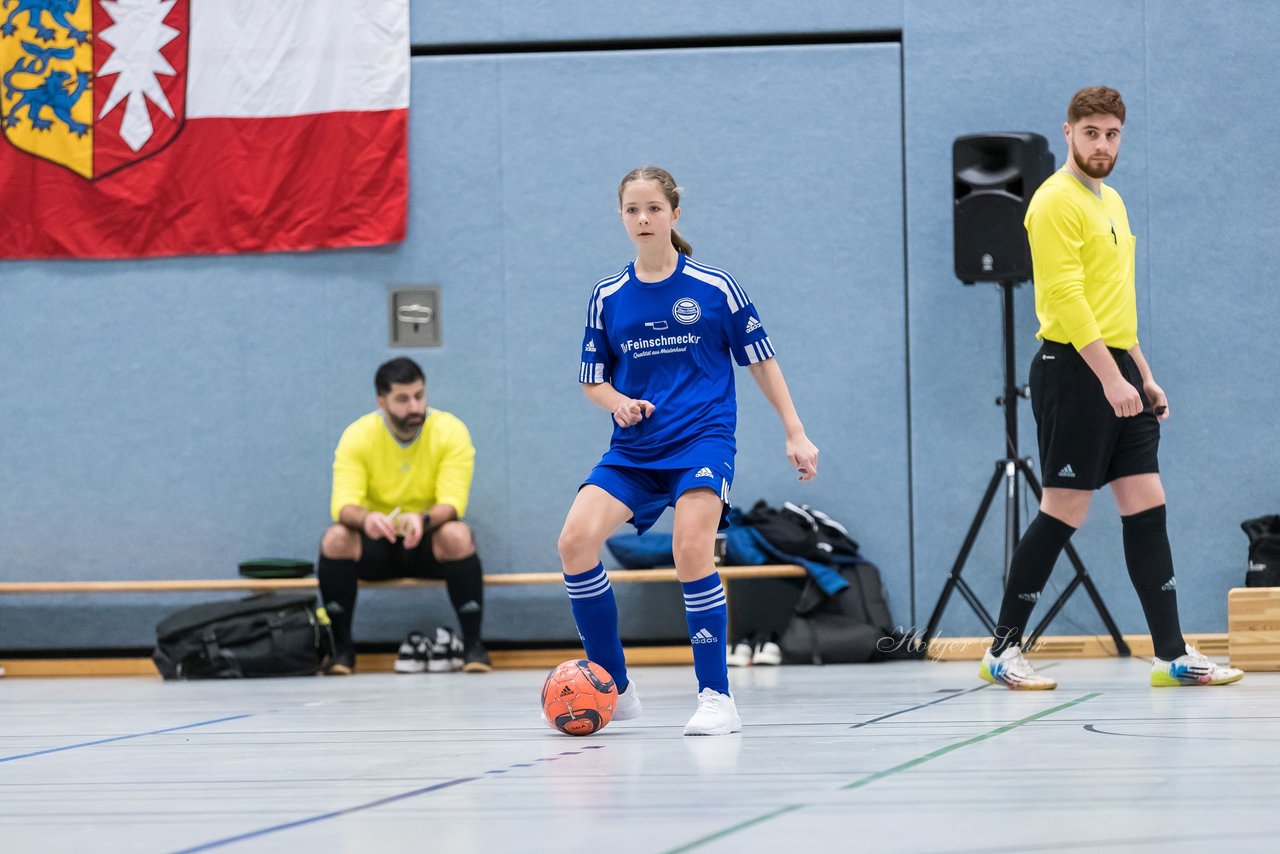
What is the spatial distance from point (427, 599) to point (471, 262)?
1.67m

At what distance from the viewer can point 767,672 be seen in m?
6.35

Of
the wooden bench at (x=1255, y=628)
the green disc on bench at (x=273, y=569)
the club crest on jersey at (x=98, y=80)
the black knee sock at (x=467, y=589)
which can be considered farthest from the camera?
the club crest on jersey at (x=98, y=80)

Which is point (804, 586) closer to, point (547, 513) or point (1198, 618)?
point (547, 513)

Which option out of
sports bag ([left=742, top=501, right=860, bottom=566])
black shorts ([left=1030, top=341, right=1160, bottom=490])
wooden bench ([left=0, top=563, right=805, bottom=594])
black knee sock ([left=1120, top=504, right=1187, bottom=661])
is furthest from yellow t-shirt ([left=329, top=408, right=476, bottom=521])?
black knee sock ([left=1120, top=504, right=1187, bottom=661])

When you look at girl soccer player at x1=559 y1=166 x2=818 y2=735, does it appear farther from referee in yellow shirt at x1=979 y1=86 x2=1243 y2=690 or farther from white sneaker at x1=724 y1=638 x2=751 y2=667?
white sneaker at x1=724 y1=638 x2=751 y2=667

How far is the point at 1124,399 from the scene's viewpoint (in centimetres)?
436

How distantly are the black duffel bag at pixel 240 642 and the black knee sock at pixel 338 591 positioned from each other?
0.11m

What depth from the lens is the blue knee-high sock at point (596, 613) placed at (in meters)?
3.90

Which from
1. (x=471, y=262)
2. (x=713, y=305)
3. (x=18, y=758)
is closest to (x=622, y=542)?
(x=471, y=262)

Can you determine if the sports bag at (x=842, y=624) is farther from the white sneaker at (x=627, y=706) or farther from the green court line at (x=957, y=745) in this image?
the white sneaker at (x=627, y=706)

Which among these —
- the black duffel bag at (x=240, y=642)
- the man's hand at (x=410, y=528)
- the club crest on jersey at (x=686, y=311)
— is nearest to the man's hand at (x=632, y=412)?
the club crest on jersey at (x=686, y=311)

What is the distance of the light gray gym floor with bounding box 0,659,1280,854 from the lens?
221cm

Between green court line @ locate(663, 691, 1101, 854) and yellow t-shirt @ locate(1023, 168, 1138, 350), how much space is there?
1.11m

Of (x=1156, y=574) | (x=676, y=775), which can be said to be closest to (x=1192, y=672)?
(x=1156, y=574)
